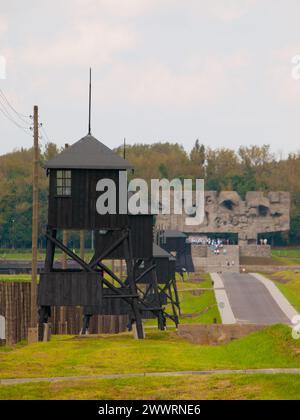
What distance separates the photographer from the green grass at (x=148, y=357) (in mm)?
36094

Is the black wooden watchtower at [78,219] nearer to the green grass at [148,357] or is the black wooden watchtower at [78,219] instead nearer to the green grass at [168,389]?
the green grass at [148,357]

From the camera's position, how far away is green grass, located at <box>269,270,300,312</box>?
347ft

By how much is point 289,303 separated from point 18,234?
104m

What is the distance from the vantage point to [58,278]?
174 feet

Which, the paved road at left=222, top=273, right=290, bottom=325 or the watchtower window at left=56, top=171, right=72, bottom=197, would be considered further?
the paved road at left=222, top=273, right=290, bottom=325

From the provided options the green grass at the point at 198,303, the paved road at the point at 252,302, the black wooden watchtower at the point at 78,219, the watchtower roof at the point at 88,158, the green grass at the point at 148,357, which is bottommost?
the green grass at the point at 198,303

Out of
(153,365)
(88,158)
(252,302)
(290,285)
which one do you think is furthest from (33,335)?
(290,285)

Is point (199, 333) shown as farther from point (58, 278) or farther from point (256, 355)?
point (256, 355)

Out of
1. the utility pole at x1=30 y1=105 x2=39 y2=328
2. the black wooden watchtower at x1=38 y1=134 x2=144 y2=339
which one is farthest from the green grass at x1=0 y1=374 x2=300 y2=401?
the utility pole at x1=30 y1=105 x2=39 y2=328

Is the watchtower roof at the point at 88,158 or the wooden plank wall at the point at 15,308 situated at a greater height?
the watchtower roof at the point at 88,158

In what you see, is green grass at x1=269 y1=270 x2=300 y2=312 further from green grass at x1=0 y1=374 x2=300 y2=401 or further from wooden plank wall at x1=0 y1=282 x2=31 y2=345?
green grass at x1=0 y1=374 x2=300 y2=401

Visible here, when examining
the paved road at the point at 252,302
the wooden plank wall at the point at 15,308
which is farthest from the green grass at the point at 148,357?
the paved road at the point at 252,302

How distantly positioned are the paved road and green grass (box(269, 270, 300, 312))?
5.71ft
